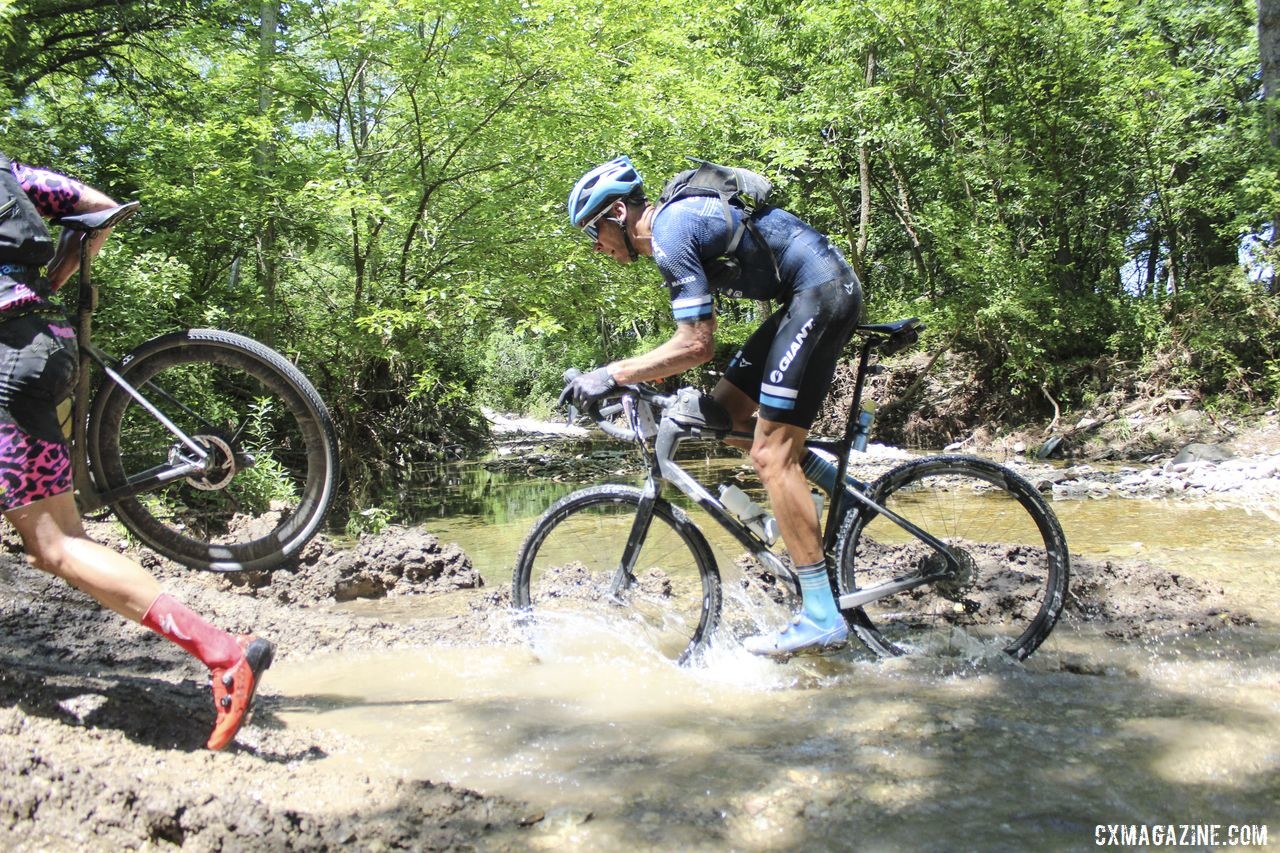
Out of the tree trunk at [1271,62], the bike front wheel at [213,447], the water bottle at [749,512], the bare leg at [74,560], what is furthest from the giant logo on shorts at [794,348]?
the tree trunk at [1271,62]

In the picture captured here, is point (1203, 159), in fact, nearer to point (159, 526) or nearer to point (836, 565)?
point (836, 565)

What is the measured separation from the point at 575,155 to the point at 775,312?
7974mm

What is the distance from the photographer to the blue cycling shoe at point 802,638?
3781mm

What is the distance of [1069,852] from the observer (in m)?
2.08

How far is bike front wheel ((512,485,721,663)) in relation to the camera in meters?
4.18

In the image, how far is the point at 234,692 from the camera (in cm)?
272

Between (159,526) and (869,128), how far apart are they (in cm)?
1672

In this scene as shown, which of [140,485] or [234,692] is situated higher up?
[140,485]

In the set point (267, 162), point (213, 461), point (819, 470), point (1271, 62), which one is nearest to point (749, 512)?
point (819, 470)

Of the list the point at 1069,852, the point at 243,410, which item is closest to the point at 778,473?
the point at 1069,852

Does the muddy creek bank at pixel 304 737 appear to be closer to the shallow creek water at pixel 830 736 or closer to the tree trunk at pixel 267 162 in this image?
the shallow creek water at pixel 830 736

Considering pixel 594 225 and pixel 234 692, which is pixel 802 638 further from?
pixel 234 692

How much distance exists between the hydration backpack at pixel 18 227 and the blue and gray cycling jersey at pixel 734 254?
7.28ft

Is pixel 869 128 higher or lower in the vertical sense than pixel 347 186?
higher
